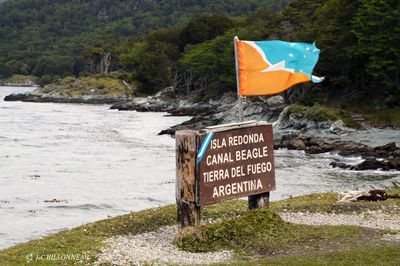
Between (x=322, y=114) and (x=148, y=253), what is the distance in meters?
44.5

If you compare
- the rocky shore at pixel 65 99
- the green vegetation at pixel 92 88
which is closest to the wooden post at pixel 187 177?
the rocky shore at pixel 65 99

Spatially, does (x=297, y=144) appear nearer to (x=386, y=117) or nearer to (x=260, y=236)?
(x=386, y=117)

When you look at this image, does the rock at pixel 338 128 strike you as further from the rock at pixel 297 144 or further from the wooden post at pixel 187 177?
the wooden post at pixel 187 177

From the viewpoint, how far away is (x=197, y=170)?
15031mm

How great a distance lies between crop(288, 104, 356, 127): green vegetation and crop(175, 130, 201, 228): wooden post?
40.7 metres

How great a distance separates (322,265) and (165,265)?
3.23 metres

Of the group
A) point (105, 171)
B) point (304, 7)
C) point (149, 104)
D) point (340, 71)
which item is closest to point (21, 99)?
point (149, 104)

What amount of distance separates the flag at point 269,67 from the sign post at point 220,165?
114cm

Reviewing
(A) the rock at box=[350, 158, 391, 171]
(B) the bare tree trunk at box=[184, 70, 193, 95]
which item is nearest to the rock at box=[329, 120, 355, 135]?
(A) the rock at box=[350, 158, 391, 171]

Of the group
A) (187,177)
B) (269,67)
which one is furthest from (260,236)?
(269,67)

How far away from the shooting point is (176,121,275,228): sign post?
15078mm

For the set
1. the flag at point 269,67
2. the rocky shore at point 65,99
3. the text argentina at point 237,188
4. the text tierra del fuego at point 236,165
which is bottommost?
the rocky shore at point 65,99

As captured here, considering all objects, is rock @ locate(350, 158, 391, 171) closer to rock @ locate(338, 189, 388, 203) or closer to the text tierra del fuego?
rock @ locate(338, 189, 388, 203)

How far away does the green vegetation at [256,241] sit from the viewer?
12.8 meters
